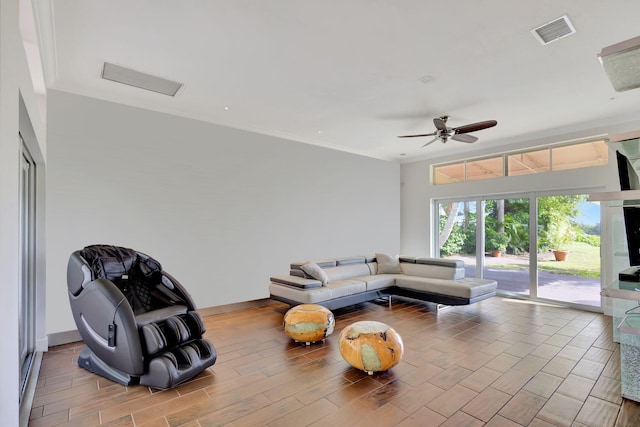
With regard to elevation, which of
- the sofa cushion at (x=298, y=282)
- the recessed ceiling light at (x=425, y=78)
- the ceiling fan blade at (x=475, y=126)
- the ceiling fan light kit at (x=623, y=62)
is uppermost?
the recessed ceiling light at (x=425, y=78)

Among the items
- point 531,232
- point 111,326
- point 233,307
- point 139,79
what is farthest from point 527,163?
point 111,326

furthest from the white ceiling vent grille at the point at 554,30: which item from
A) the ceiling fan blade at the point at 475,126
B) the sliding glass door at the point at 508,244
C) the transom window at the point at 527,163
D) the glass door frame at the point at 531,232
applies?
the sliding glass door at the point at 508,244

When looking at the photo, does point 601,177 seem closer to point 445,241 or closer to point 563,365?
point 445,241

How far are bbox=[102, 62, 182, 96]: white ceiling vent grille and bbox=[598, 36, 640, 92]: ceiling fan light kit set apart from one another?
3.90 m

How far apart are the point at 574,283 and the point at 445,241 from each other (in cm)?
248

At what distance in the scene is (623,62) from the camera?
1.68 metres

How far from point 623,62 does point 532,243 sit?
505cm

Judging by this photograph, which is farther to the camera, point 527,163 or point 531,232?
point 527,163

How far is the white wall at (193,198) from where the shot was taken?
12.5ft

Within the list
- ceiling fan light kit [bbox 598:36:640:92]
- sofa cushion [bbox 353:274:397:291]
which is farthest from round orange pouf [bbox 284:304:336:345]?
ceiling fan light kit [bbox 598:36:640:92]

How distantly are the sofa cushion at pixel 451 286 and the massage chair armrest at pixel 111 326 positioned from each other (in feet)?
13.2

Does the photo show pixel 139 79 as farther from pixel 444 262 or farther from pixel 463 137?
pixel 444 262

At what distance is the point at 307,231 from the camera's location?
622cm

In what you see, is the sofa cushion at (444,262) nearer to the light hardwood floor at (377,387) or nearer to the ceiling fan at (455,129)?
the light hardwood floor at (377,387)
